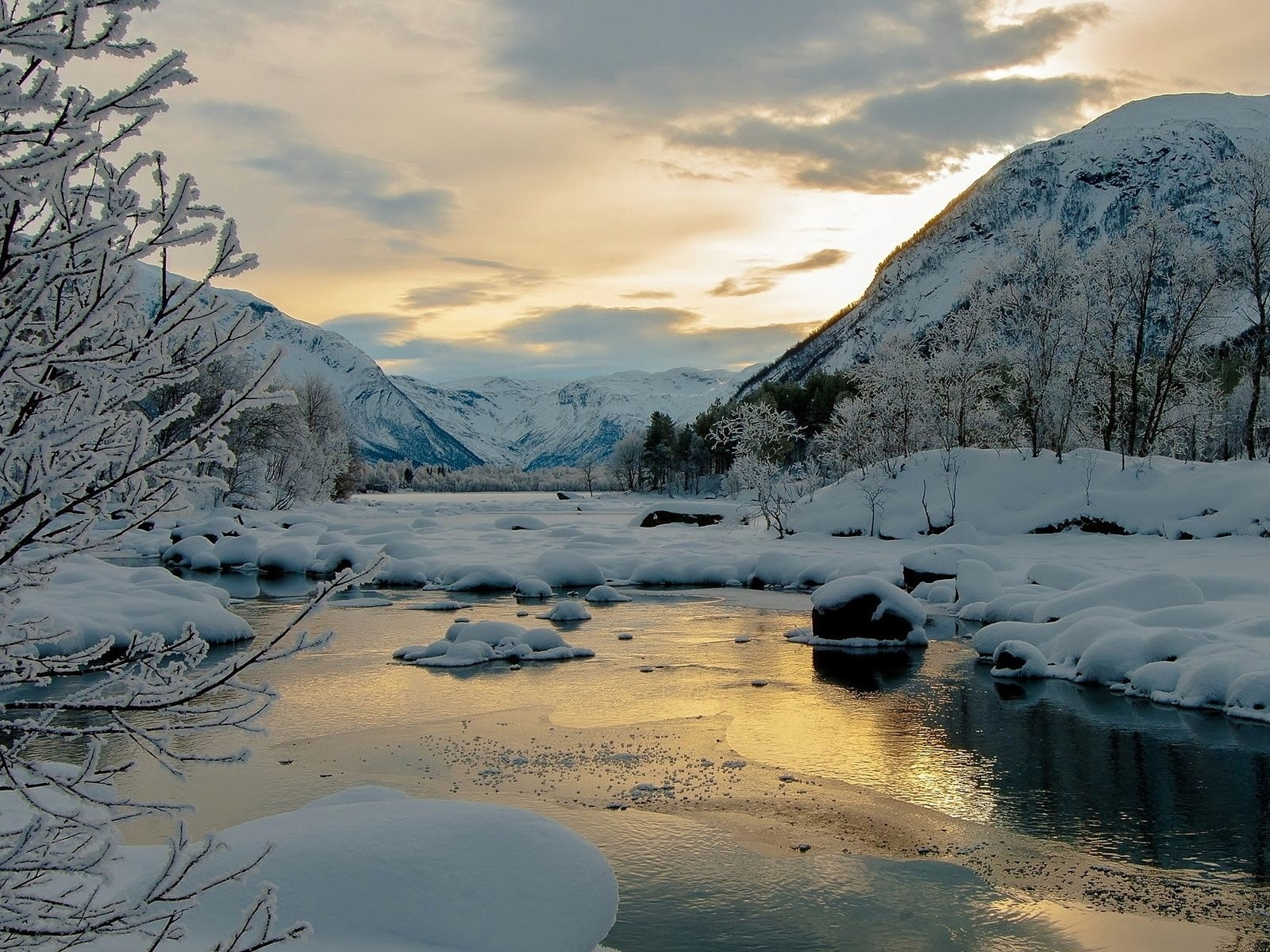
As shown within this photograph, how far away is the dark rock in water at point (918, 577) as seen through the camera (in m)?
30.2

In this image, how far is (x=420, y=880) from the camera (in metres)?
6.98

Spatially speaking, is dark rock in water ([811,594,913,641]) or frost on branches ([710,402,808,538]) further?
frost on branches ([710,402,808,538])

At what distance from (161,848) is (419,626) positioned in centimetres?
1651

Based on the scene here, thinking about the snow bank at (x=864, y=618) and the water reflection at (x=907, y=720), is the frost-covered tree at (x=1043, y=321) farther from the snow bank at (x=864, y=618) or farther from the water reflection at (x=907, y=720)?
the water reflection at (x=907, y=720)

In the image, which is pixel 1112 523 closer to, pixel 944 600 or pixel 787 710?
→ pixel 944 600

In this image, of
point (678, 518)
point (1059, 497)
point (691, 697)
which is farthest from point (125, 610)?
point (678, 518)

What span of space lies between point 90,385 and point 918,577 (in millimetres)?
29829

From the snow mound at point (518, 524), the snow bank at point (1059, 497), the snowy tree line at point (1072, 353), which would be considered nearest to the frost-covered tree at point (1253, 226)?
the snowy tree line at point (1072, 353)

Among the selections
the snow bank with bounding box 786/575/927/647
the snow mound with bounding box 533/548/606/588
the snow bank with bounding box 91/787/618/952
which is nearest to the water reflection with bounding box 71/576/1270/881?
the snow bank with bounding box 786/575/927/647

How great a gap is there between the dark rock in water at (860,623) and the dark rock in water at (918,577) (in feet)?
27.0

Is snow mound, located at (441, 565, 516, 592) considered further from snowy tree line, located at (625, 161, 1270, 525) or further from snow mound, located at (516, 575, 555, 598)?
snowy tree line, located at (625, 161, 1270, 525)

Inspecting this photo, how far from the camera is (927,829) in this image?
1072 centimetres

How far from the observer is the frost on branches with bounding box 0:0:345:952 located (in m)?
2.75

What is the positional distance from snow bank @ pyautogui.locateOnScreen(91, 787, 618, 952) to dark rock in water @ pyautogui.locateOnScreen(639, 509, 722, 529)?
5068cm
